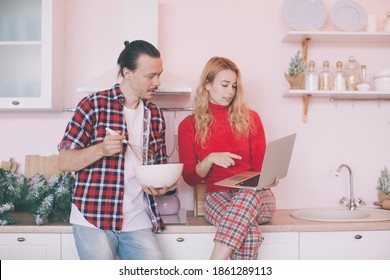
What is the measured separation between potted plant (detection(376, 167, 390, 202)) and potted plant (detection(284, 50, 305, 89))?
0.68 metres

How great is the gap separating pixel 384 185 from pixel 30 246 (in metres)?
1.81

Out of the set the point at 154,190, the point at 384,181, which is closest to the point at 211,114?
the point at 154,190

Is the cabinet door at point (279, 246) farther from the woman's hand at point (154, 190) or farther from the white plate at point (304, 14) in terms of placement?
the white plate at point (304, 14)

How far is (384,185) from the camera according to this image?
2.57 m

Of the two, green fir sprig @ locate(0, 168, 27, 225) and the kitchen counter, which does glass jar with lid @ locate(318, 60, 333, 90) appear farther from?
green fir sprig @ locate(0, 168, 27, 225)

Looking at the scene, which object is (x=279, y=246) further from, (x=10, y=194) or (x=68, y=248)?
(x=10, y=194)

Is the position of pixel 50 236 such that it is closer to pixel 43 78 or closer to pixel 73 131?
pixel 73 131

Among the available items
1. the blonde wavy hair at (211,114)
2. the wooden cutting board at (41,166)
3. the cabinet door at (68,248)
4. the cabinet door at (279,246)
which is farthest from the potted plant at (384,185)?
the wooden cutting board at (41,166)

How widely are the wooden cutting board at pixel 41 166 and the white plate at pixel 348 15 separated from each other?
1663mm

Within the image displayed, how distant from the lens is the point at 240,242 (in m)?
1.84

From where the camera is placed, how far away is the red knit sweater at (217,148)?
87.8 inches

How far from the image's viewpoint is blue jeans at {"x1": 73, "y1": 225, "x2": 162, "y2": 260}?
1806 millimetres

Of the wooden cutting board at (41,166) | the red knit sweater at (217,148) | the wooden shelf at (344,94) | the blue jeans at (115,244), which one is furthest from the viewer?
the wooden cutting board at (41,166)
